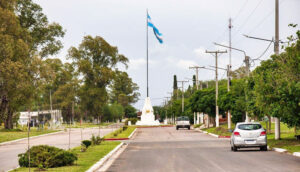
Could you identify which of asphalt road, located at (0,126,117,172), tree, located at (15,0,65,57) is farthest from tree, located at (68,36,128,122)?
asphalt road, located at (0,126,117,172)

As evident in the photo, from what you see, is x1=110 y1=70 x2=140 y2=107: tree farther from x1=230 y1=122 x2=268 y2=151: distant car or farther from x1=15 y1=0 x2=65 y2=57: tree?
x1=230 y1=122 x2=268 y2=151: distant car

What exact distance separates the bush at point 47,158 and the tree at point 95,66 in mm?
83357

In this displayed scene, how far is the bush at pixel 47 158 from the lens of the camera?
1825 centimetres

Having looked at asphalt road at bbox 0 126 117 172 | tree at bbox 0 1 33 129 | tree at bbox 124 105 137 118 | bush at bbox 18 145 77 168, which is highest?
tree at bbox 0 1 33 129

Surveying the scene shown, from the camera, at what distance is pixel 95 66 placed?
105 meters

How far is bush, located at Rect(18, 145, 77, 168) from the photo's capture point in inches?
718

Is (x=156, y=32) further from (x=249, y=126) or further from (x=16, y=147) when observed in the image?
(x=249, y=126)

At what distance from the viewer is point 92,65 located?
107m

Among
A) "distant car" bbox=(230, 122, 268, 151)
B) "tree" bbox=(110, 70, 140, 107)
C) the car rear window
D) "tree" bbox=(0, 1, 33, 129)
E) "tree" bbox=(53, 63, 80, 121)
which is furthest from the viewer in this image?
"tree" bbox=(110, 70, 140, 107)

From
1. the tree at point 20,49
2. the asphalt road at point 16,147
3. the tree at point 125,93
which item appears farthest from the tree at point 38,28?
the tree at point 125,93

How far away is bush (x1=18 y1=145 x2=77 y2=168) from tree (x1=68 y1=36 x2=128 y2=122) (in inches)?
3282

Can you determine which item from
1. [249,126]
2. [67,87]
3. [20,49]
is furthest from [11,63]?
[67,87]

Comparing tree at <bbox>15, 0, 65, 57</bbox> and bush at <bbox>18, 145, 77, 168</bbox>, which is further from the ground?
tree at <bbox>15, 0, 65, 57</bbox>

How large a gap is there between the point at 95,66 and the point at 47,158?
87.6m
